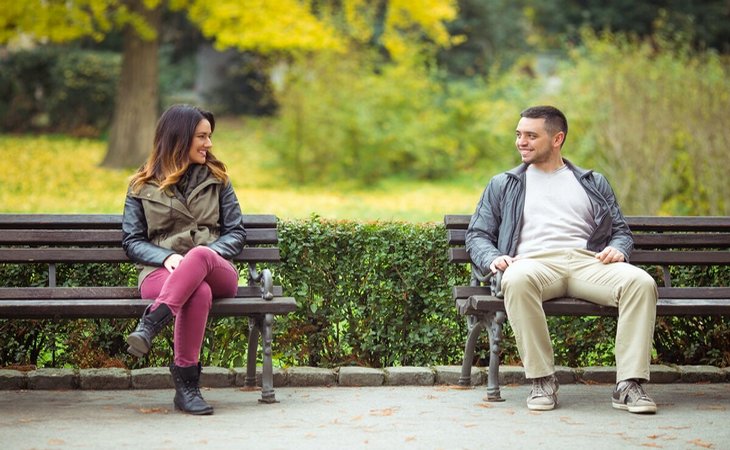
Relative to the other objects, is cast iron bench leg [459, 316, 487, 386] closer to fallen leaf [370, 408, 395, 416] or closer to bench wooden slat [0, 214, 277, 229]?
fallen leaf [370, 408, 395, 416]

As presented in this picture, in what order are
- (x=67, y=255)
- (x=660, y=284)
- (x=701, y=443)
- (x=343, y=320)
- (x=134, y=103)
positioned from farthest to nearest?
(x=134, y=103), (x=660, y=284), (x=343, y=320), (x=67, y=255), (x=701, y=443)

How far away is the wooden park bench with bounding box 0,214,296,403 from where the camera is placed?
5.66 meters

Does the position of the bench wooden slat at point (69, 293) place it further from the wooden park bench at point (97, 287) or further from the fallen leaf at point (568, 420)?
the fallen leaf at point (568, 420)

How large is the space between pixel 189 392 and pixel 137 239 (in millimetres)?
875

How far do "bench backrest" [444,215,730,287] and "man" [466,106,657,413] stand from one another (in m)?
0.25

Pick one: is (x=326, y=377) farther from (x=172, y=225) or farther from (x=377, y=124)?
(x=377, y=124)

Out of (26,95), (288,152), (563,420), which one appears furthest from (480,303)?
(26,95)

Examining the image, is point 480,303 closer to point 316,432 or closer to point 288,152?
point 316,432

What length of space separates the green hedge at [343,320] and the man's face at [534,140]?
769mm

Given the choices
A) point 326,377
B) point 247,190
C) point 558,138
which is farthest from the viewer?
point 247,190

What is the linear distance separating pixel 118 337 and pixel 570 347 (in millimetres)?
2654

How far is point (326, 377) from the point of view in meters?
6.45

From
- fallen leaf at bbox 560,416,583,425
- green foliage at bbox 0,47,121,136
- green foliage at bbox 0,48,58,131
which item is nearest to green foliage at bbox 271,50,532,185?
green foliage at bbox 0,47,121,136

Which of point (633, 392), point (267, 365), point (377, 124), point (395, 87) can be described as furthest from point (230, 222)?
point (395, 87)
